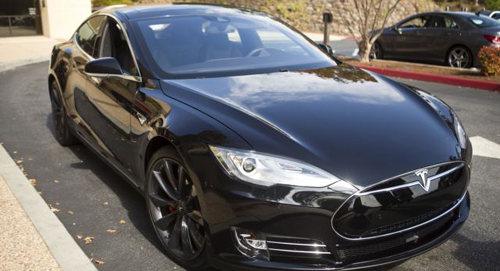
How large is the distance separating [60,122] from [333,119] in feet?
13.2

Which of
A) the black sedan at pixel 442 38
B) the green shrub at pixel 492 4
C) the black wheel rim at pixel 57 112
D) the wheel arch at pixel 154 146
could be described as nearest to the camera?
the wheel arch at pixel 154 146

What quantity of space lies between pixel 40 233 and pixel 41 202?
645 millimetres

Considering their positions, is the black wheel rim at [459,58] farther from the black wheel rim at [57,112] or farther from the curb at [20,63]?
the curb at [20,63]

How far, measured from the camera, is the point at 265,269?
9.77ft

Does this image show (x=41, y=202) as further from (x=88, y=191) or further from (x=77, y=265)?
(x=77, y=265)

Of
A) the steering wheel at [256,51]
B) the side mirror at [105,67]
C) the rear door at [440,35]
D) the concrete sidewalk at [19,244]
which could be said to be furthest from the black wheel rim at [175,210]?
the rear door at [440,35]

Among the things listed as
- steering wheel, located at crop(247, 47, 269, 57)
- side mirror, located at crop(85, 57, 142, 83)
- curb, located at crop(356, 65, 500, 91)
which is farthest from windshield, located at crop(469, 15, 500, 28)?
side mirror, located at crop(85, 57, 142, 83)

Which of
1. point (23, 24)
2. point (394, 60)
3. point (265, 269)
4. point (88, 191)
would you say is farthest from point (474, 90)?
point (23, 24)

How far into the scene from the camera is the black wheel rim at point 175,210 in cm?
337

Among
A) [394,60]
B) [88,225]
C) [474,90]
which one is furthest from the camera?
[394,60]

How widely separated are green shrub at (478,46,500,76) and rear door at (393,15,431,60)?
3.06 m

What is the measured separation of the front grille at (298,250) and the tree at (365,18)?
38.4 feet

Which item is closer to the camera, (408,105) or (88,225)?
(408,105)

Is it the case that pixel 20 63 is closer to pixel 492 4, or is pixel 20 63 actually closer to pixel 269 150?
pixel 269 150
